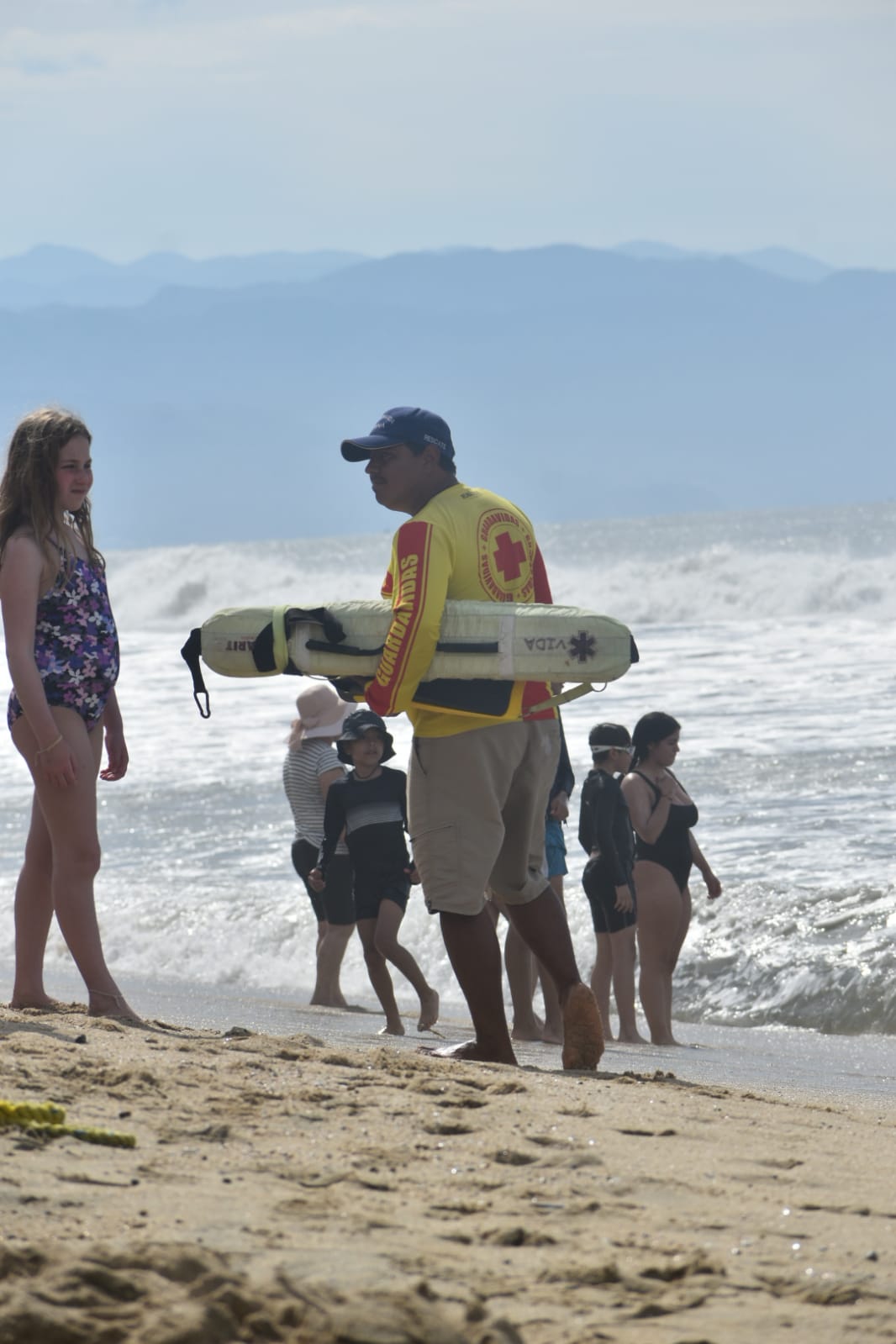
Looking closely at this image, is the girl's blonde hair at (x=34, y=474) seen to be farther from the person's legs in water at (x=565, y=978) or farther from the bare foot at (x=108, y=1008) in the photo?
the person's legs in water at (x=565, y=978)

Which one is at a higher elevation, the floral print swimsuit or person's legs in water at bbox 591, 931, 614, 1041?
the floral print swimsuit

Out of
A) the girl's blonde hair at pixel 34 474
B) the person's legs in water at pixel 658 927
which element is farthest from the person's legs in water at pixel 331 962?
the girl's blonde hair at pixel 34 474

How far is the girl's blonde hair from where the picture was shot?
485cm

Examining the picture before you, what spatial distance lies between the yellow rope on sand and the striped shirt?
4918 millimetres

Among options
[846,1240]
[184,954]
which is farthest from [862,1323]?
[184,954]

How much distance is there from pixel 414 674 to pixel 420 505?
0.64 metres

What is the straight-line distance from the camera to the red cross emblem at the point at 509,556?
4730 millimetres

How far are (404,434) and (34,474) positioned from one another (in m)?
1.16

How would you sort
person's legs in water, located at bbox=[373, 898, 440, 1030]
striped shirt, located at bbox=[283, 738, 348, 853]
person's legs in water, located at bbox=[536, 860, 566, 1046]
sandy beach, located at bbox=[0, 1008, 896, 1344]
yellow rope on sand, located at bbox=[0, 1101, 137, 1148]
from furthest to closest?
1. striped shirt, located at bbox=[283, 738, 348, 853]
2. person's legs in water, located at bbox=[373, 898, 440, 1030]
3. person's legs in water, located at bbox=[536, 860, 566, 1046]
4. yellow rope on sand, located at bbox=[0, 1101, 137, 1148]
5. sandy beach, located at bbox=[0, 1008, 896, 1344]

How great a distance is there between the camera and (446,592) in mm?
4613

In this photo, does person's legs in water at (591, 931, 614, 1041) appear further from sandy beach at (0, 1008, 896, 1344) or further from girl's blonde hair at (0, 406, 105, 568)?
girl's blonde hair at (0, 406, 105, 568)

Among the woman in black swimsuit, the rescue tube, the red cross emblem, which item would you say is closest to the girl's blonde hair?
the rescue tube

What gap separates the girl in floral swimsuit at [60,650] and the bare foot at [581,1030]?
1415 millimetres

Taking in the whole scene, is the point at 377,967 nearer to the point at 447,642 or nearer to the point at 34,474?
the point at 447,642
